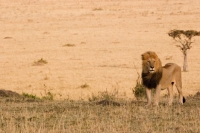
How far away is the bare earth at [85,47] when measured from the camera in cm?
1984

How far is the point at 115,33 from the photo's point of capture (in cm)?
3875

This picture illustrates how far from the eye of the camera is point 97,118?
8062 mm

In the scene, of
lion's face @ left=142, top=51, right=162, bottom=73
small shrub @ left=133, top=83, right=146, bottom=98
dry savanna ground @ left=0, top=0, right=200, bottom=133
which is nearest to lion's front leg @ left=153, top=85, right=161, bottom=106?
dry savanna ground @ left=0, top=0, right=200, bottom=133

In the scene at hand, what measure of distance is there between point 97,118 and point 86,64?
16.7 meters

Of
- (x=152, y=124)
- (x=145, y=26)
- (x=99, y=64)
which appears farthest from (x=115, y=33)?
(x=152, y=124)

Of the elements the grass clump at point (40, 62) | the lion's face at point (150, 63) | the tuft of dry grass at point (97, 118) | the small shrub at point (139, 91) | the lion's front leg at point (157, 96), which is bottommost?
the tuft of dry grass at point (97, 118)

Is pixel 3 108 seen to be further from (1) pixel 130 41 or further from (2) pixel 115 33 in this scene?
(2) pixel 115 33

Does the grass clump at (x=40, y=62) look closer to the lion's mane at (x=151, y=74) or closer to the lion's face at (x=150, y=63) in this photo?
the lion's mane at (x=151, y=74)

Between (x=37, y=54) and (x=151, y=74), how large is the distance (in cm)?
1922

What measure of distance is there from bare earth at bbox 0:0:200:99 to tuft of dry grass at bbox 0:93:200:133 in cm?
469

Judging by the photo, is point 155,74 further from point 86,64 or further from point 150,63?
point 86,64

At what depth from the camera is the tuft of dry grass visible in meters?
7.27

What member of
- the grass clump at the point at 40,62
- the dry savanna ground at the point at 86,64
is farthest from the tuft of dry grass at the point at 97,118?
the grass clump at the point at 40,62

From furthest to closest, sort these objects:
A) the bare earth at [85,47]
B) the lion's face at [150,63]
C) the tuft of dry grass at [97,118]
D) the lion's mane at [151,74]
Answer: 1. the bare earth at [85,47]
2. the lion's mane at [151,74]
3. the lion's face at [150,63]
4. the tuft of dry grass at [97,118]
